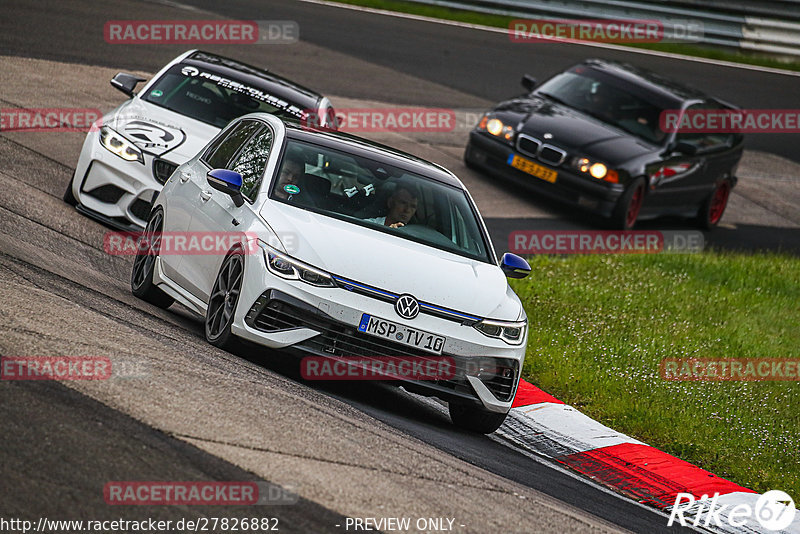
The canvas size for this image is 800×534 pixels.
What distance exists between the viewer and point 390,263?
7.38 metres

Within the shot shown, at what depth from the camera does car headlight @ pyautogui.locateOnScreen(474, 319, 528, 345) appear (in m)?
7.43

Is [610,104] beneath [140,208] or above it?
above

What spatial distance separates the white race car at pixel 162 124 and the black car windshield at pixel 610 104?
570 cm

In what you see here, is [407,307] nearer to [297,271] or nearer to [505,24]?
[297,271]

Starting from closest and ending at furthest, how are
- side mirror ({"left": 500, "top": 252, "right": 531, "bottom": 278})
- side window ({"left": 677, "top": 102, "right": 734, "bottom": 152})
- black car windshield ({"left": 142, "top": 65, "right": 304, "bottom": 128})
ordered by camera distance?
side mirror ({"left": 500, "top": 252, "right": 531, "bottom": 278})
black car windshield ({"left": 142, "top": 65, "right": 304, "bottom": 128})
side window ({"left": 677, "top": 102, "right": 734, "bottom": 152})

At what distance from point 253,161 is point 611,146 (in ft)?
28.3

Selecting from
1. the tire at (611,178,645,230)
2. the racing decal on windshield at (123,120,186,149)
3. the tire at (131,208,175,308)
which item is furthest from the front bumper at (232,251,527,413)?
the tire at (611,178,645,230)

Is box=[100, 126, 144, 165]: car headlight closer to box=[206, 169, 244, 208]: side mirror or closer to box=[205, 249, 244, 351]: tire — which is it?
box=[206, 169, 244, 208]: side mirror

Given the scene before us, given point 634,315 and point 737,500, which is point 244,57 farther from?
point 737,500

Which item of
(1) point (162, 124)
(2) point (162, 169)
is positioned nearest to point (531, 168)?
(1) point (162, 124)

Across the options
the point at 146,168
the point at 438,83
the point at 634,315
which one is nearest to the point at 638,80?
the point at 438,83

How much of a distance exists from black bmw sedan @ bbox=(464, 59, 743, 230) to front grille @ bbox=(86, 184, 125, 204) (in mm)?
6818

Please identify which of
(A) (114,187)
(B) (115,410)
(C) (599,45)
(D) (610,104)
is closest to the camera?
(B) (115,410)

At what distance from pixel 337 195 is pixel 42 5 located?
14.7 metres
